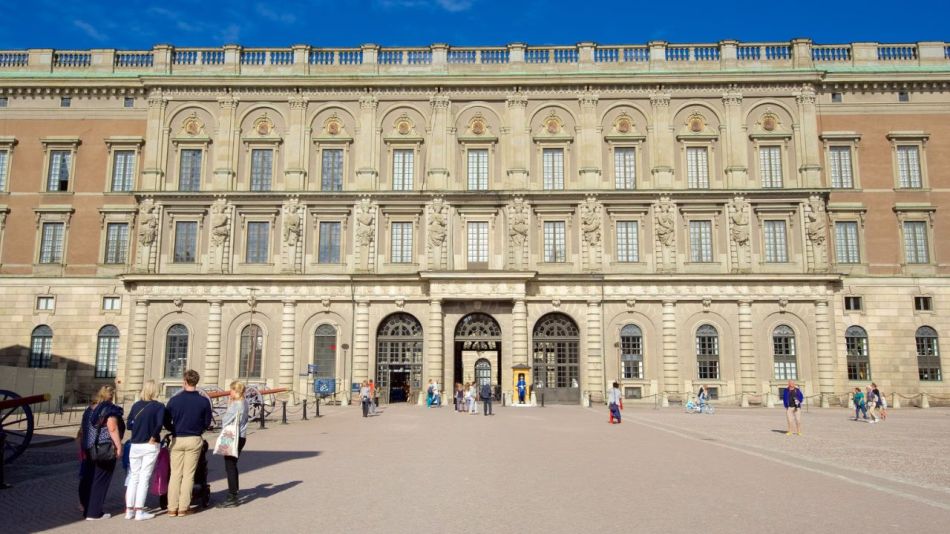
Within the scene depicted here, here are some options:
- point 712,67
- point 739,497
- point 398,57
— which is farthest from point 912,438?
point 398,57

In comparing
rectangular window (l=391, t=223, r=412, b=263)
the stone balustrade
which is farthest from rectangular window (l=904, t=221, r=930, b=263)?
rectangular window (l=391, t=223, r=412, b=263)

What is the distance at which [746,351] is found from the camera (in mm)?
43156

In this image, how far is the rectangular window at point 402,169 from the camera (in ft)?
151

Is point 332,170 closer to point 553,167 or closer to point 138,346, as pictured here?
point 553,167

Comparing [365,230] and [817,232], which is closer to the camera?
[817,232]

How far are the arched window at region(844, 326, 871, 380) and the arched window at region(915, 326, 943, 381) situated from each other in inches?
117

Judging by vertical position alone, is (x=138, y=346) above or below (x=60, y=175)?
below

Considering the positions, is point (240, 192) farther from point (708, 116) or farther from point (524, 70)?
point (708, 116)

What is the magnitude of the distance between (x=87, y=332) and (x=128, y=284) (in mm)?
4005

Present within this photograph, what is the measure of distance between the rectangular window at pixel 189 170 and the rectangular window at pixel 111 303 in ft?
26.1

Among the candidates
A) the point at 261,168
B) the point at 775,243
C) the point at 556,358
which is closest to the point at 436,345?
the point at 556,358

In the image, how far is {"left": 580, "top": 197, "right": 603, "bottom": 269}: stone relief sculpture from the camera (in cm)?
4447

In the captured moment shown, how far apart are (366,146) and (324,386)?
15.0 meters

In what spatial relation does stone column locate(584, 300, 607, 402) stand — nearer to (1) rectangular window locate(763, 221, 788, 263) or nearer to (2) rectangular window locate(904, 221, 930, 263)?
(1) rectangular window locate(763, 221, 788, 263)
